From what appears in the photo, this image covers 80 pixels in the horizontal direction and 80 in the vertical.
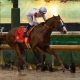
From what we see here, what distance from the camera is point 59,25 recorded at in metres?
12.2

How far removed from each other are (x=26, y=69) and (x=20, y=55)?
1597 millimetres

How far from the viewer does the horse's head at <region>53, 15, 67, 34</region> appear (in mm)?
12086

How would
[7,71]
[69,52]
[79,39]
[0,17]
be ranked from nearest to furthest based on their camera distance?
[7,71] → [69,52] → [79,39] → [0,17]

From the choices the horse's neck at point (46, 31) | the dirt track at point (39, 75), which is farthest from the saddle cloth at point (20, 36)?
the dirt track at point (39, 75)

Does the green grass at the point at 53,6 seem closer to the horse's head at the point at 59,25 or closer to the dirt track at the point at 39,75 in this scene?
the dirt track at the point at 39,75

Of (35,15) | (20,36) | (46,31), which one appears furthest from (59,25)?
(20,36)

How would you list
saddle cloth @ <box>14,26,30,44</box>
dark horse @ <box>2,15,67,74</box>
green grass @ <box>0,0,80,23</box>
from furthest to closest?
1. green grass @ <box>0,0,80,23</box>
2. saddle cloth @ <box>14,26,30,44</box>
3. dark horse @ <box>2,15,67,74</box>

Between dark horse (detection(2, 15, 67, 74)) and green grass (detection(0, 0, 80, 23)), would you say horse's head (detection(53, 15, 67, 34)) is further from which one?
green grass (detection(0, 0, 80, 23))

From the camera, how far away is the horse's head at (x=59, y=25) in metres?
12.1

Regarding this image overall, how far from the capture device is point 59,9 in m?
18.2

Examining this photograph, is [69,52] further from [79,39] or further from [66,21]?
[66,21]

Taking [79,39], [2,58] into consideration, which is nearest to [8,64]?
[2,58]

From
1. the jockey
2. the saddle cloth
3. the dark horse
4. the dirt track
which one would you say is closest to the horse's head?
the dark horse

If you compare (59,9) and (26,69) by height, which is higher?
(59,9)
